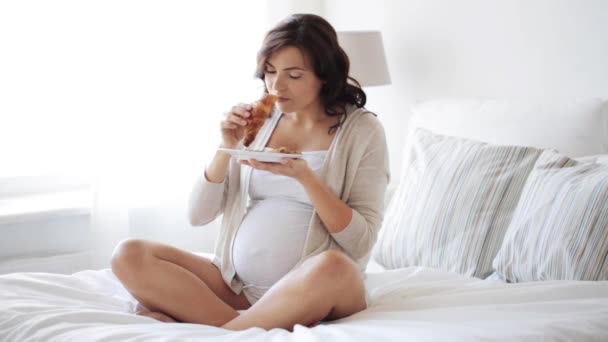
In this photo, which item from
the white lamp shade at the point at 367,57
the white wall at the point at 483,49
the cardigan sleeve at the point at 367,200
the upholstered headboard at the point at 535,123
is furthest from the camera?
the white lamp shade at the point at 367,57

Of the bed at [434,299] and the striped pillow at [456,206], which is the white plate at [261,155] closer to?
the bed at [434,299]

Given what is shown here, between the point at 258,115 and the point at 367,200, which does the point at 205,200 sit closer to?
the point at 258,115

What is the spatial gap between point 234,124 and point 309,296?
576 mm

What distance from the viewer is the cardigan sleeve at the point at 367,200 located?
196 centimetres

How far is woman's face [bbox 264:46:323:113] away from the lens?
2049mm

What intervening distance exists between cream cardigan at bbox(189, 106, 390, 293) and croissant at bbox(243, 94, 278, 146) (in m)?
0.11

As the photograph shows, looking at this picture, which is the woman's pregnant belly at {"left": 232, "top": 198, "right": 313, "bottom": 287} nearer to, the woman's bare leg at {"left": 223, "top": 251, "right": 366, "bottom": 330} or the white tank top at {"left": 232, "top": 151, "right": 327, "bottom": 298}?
the white tank top at {"left": 232, "top": 151, "right": 327, "bottom": 298}

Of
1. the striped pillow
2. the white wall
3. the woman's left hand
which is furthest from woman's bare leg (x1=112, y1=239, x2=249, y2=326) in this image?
the white wall

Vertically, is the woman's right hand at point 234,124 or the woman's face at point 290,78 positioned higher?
the woman's face at point 290,78

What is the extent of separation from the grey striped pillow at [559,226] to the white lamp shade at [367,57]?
3.58 ft

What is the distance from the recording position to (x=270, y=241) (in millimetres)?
1988

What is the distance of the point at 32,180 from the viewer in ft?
11.2

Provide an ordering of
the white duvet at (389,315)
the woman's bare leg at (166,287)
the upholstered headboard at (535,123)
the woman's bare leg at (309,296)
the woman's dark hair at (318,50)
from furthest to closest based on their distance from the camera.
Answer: the upholstered headboard at (535,123)
the woman's dark hair at (318,50)
the woman's bare leg at (166,287)
the woman's bare leg at (309,296)
the white duvet at (389,315)

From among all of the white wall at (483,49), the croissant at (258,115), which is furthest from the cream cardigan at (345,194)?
the white wall at (483,49)
